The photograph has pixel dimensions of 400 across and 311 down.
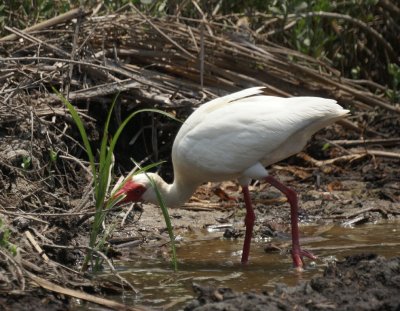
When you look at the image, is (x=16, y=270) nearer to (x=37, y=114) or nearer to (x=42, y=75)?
(x=37, y=114)

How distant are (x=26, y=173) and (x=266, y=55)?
3.34 meters

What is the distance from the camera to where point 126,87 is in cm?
912

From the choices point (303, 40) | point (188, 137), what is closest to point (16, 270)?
point (188, 137)

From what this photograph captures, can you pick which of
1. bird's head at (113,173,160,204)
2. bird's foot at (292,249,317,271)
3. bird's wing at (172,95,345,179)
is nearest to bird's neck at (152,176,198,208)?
bird's head at (113,173,160,204)

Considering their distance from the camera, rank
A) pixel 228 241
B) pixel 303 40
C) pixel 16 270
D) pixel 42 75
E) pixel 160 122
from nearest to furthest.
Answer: pixel 16 270
pixel 228 241
pixel 42 75
pixel 160 122
pixel 303 40

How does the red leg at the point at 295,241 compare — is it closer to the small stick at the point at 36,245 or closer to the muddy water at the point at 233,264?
the muddy water at the point at 233,264

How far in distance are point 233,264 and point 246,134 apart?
1.01 meters

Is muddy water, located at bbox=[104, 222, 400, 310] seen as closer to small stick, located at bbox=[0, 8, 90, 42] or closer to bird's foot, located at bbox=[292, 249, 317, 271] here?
bird's foot, located at bbox=[292, 249, 317, 271]

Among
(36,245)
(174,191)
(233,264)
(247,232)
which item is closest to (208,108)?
(174,191)

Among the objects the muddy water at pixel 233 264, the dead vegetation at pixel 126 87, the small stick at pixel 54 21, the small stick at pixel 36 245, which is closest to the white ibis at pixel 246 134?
the muddy water at pixel 233 264

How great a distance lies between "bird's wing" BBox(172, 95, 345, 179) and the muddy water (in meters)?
0.76

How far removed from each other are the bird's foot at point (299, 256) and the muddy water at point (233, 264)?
0.06 meters

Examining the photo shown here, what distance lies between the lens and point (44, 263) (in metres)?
5.86

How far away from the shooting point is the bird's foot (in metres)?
7.20
